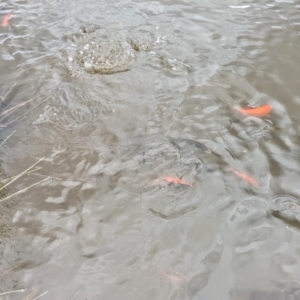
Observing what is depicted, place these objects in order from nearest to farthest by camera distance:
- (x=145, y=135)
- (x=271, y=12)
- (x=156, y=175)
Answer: (x=156, y=175) < (x=145, y=135) < (x=271, y=12)

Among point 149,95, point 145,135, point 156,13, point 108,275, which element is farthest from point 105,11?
point 108,275

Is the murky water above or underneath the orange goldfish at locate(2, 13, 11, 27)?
underneath

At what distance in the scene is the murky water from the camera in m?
3.42

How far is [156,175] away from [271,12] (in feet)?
13.1

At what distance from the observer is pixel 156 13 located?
659cm

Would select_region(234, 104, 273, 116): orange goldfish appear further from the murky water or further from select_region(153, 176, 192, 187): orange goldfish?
select_region(153, 176, 192, 187): orange goldfish

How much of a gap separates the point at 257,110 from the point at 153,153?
56.9 inches

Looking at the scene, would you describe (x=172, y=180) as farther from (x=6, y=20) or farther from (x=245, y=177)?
(x=6, y=20)

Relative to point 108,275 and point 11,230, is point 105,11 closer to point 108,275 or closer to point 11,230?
point 11,230

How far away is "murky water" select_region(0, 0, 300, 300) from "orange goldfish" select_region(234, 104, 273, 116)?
58 mm

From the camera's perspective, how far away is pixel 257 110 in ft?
15.6

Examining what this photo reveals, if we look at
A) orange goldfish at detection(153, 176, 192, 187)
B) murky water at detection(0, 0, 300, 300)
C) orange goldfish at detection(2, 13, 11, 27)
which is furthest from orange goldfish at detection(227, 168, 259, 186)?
orange goldfish at detection(2, 13, 11, 27)

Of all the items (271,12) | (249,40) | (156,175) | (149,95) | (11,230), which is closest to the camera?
(11,230)

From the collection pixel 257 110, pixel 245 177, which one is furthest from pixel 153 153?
pixel 257 110
